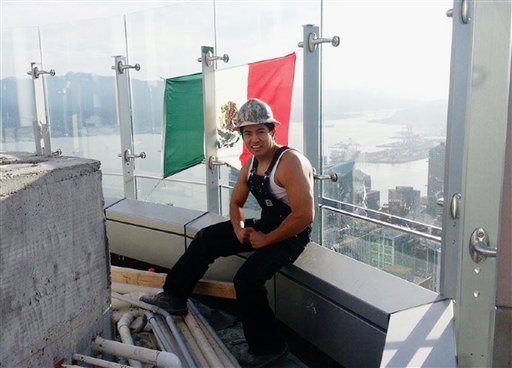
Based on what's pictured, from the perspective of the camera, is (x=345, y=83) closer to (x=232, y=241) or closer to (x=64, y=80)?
(x=232, y=241)

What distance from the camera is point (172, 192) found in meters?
4.19

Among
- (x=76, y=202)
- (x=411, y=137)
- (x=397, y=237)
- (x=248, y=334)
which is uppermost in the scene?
(x=411, y=137)

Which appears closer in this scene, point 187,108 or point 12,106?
point 187,108

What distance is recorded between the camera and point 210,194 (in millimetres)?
3441

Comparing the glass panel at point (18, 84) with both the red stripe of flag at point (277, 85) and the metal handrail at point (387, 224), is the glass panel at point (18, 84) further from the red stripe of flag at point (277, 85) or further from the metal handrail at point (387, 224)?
the metal handrail at point (387, 224)

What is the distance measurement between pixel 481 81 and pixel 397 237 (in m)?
1.47

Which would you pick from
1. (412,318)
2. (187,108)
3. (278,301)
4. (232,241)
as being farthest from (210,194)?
(412,318)

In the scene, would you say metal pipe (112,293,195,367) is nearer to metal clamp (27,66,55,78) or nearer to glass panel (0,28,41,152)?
metal clamp (27,66,55,78)

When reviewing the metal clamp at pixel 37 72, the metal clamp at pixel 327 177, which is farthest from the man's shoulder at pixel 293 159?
the metal clamp at pixel 37 72

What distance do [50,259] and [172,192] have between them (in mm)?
2324

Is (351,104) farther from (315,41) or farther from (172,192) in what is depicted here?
(172,192)

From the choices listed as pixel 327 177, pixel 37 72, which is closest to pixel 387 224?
pixel 327 177

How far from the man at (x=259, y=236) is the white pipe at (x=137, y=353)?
0.43 meters

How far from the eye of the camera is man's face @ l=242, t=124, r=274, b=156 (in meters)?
2.51
